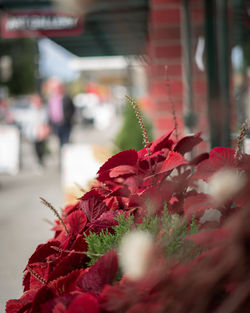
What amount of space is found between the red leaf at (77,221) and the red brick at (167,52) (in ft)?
12.2

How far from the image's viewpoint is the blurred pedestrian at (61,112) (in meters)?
9.92

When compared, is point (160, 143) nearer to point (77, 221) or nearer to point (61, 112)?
point (77, 221)

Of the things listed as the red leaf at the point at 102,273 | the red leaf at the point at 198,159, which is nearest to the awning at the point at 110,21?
the red leaf at the point at 198,159

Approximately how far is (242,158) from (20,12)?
5.28 metres

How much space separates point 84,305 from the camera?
2.41 feet

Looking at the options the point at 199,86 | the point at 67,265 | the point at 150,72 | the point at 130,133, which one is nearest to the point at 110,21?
the point at 150,72

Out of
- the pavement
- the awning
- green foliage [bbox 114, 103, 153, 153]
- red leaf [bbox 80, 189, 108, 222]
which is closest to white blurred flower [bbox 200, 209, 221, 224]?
red leaf [bbox 80, 189, 108, 222]

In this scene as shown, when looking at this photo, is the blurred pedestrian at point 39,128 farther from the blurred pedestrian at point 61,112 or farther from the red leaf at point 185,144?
the red leaf at point 185,144

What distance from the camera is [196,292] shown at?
0.53 m

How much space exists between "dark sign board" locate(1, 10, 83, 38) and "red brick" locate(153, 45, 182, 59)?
1.63 m

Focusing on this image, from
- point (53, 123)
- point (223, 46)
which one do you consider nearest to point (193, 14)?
point (223, 46)

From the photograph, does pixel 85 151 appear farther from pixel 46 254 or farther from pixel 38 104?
pixel 38 104

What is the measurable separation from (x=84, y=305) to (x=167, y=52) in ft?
13.7

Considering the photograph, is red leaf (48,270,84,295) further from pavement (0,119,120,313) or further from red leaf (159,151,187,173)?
pavement (0,119,120,313)
